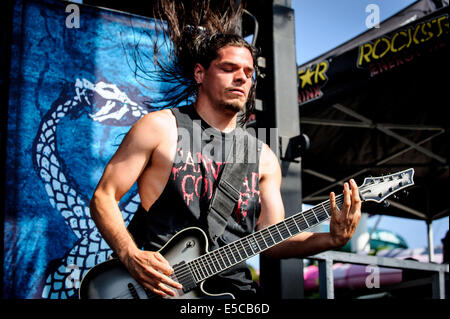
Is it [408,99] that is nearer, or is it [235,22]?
[235,22]

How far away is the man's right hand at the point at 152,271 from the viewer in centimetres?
224

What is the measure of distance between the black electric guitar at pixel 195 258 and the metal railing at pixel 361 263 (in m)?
0.91

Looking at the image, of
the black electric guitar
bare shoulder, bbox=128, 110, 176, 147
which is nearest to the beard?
bare shoulder, bbox=128, 110, 176, 147

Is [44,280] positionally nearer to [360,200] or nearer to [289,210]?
[289,210]

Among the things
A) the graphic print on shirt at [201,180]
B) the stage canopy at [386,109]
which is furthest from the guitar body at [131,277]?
the stage canopy at [386,109]

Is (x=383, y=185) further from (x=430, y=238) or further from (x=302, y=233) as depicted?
(x=430, y=238)

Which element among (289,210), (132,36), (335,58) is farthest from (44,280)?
(335,58)

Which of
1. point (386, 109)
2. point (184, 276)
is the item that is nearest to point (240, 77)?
point (184, 276)

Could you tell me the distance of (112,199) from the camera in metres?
2.48

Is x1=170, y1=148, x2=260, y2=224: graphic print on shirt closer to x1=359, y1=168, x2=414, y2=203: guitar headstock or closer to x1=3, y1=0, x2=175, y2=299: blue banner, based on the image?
x1=359, y1=168, x2=414, y2=203: guitar headstock

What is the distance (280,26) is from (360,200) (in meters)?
1.43

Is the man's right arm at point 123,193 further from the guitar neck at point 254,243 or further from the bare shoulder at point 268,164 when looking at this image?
the bare shoulder at point 268,164

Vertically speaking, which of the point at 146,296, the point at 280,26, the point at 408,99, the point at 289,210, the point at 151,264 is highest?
the point at 408,99

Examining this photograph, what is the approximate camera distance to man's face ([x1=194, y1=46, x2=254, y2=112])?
2.77 m
